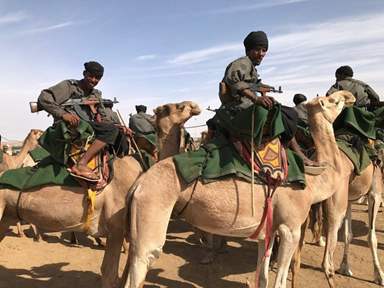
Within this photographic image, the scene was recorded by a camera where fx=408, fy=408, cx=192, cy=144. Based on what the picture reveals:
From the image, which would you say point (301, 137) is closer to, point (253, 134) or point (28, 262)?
point (253, 134)

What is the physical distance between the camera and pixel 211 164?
4711mm

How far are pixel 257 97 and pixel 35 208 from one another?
323 centimetres

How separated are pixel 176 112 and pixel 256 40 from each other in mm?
1395

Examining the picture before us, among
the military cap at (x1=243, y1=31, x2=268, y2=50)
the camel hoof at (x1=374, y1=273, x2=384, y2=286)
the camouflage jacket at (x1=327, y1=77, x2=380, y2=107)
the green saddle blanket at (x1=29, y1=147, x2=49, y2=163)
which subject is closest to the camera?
the military cap at (x1=243, y1=31, x2=268, y2=50)

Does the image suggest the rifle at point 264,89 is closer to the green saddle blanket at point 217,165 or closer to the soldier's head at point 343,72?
the green saddle blanket at point 217,165

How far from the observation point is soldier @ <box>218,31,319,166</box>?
15.5ft

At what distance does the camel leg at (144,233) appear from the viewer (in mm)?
4316

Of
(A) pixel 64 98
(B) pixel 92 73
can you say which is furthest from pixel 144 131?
(A) pixel 64 98

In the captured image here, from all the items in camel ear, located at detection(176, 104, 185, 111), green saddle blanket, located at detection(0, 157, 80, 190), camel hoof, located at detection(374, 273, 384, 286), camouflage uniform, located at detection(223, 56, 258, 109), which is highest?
camouflage uniform, located at detection(223, 56, 258, 109)

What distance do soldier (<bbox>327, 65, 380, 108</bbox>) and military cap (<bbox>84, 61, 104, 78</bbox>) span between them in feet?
13.5

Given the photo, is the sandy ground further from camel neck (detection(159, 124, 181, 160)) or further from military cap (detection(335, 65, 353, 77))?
military cap (detection(335, 65, 353, 77))

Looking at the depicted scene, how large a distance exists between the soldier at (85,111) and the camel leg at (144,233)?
3.93 feet

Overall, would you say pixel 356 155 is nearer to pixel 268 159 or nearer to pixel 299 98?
pixel 268 159

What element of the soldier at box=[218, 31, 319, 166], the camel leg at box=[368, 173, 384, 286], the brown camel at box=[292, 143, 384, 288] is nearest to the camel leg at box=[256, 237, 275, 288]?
the brown camel at box=[292, 143, 384, 288]
